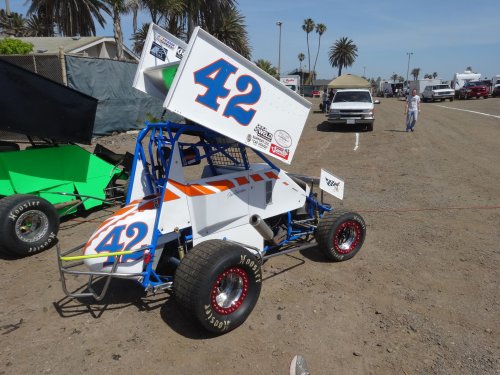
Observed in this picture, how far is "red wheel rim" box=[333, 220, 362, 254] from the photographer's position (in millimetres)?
4727

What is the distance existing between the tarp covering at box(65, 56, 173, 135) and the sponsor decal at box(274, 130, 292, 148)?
10.0 m

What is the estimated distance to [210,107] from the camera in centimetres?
332

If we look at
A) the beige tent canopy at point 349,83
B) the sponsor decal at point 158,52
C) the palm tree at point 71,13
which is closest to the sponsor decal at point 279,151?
the sponsor decal at point 158,52

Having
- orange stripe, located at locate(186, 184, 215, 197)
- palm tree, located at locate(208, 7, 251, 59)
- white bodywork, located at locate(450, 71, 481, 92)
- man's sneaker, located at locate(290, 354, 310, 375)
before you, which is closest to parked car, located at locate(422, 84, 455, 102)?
white bodywork, located at locate(450, 71, 481, 92)

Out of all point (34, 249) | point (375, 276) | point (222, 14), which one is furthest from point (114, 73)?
point (222, 14)

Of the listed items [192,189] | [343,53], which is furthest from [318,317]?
[343,53]

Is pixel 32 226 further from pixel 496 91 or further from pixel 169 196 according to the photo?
pixel 496 91

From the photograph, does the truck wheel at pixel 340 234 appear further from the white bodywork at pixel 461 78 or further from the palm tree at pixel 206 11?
the white bodywork at pixel 461 78

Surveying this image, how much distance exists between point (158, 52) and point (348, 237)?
3.23 m

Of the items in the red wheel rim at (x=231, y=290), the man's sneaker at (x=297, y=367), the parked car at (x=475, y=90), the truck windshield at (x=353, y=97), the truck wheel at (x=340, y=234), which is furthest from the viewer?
the parked car at (x=475, y=90)

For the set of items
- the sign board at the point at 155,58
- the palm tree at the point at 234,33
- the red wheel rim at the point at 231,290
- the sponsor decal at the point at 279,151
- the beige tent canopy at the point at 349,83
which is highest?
the palm tree at the point at 234,33

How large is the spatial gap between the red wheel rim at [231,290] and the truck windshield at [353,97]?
1585cm

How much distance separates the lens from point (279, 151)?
12.6ft

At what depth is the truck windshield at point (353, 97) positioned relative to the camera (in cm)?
1791
